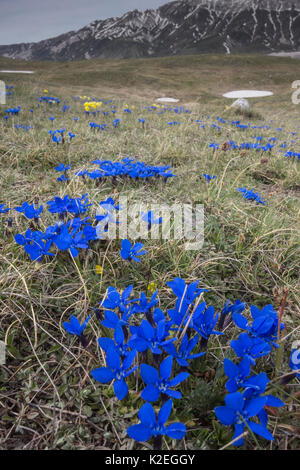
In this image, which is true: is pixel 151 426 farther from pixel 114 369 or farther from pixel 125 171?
pixel 125 171

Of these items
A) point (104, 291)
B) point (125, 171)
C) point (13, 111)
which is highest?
point (13, 111)

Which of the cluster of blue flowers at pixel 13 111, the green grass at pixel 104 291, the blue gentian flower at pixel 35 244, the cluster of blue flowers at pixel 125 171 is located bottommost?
the green grass at pixel 104 291

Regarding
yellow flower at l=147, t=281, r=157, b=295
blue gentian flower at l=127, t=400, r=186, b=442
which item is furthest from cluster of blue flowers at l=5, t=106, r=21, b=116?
blue gentian flower at l=127, t=400, r=186, b=442

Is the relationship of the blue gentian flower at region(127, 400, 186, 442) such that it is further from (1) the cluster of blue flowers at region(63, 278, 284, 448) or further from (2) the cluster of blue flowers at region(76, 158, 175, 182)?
(2) the cluster of blue flowers at region(76, 158, 175, 182)

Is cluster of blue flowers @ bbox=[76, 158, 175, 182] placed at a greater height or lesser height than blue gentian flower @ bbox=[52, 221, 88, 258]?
greater

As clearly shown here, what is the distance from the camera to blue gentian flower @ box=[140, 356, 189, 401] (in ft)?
3.06

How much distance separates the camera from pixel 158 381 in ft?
3.26

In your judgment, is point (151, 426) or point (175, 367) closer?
point (151, 426)

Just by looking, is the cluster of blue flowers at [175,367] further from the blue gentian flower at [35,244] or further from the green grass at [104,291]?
the blue gentian flower at [35,244]

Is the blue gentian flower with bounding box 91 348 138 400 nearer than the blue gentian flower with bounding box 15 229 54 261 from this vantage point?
Yes

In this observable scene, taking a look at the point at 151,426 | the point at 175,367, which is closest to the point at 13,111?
the point at 175,367

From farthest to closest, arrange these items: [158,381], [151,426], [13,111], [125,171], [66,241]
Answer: [13,111] → [125,171] → [66,241] → [158,381] → [151,426]

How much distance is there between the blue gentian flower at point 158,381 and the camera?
36.7 inches

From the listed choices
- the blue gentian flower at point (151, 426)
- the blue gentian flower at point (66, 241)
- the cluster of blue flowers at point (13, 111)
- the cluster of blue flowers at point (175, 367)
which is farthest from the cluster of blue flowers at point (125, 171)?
the cluster of blue flowers at point (13, 111)
